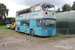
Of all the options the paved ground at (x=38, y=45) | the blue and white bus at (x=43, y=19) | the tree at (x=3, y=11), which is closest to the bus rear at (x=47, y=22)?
the blue and white bus at (x=43, y=19)

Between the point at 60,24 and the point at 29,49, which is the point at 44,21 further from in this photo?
the point at 60,24

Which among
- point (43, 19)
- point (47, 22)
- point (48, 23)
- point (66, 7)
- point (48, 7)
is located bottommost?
point (48, 23)

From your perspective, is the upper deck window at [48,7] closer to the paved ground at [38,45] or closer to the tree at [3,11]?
the paved ground at [38,45]

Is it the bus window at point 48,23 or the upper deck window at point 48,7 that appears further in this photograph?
the upper deck window at point 48,7

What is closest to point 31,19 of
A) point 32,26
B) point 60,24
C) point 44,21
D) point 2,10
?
point 32,26

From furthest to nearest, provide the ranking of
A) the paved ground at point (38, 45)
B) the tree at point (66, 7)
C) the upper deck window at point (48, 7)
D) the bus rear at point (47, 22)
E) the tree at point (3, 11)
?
the tree at point (66, 7) < the tree at point (3, 11) < the upper deck window at point (48, 7) < the bus rear at point (47, 22) < the paved ground at point (38, 45)

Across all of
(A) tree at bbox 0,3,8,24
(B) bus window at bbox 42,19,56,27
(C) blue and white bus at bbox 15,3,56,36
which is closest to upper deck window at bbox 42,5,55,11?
(C) blue and white bus at bbox 15,3,56,36

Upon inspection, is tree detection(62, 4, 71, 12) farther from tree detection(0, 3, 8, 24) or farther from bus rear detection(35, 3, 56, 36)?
bus rear detection(35, 3, 56, 36)

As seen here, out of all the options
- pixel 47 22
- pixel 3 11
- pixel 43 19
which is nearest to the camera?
pixel 43 19

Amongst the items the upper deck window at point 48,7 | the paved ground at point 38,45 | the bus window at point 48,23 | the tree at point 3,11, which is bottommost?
the paved ground at point 38,45

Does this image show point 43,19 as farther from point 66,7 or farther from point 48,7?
point 66,7

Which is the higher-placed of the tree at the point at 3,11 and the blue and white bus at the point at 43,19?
the tree at the point at 3,11

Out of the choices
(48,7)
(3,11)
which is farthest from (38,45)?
(3,11)

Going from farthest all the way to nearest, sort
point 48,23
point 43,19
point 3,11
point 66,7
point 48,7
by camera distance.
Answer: point 66,7 < point 3,11 < point 48,7 < point 48,23 < point 43,19
